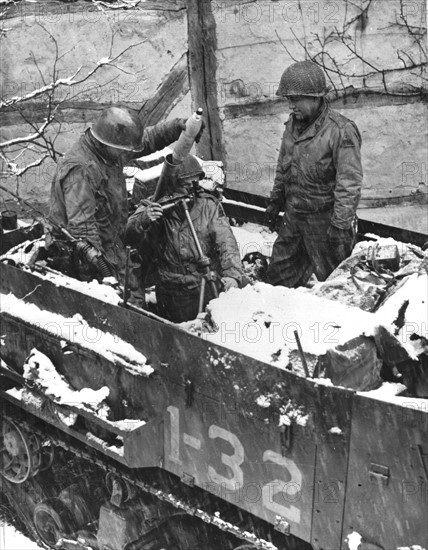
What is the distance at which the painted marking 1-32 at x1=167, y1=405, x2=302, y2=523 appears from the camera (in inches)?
202

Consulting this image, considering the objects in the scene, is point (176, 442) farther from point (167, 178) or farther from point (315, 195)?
point (315, 195)

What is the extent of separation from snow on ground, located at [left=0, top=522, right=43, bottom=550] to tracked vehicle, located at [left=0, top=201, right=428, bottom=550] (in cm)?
9

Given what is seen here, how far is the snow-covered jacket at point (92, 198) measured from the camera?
6527 millimetres

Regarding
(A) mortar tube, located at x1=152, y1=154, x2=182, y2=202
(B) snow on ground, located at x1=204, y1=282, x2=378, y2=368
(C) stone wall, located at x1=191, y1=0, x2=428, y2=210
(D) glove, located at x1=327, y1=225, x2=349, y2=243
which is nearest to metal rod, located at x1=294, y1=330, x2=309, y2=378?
(B) snow on ground, located at x1=204, y1=282, x2=378, y2=368

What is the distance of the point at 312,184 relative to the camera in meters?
7.27

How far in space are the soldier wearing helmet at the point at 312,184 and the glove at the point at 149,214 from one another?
1.37 metres

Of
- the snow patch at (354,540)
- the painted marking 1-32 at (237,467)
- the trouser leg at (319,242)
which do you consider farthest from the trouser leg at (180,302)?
the snow patch at (354,540)

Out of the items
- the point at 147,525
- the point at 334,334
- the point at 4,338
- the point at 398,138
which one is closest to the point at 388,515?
the point at 334,334

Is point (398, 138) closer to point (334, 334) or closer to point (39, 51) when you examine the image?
point (39, 51)

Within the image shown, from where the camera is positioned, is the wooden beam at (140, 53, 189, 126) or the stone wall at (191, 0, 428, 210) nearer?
the stone wall at (191, 0, 428, 210)

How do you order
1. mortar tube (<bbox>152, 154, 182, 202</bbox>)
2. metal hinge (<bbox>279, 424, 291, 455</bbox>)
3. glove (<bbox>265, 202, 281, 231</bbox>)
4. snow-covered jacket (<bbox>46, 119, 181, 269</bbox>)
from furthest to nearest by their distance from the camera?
1. glove (<bbox>265, 202, 281, 231</bbox>)
2. snow-covered jacket (<bbox>46, 119, 181, 269</bbox>)
3. mortar tube (<bbox>152, 154, 182, 202</bbox>)
4. metal hinge (<bbox>279, 424, 291, 455</bbox>)

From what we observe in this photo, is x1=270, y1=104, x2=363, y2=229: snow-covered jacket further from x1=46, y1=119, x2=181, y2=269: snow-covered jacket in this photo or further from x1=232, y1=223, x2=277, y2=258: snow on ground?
x1=46, y1=119, x2=181, y2=269: snow-covered jacket

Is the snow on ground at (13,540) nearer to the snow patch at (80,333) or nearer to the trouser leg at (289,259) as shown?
the snow patch at (80,333)

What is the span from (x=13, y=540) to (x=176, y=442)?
2.07 meters
